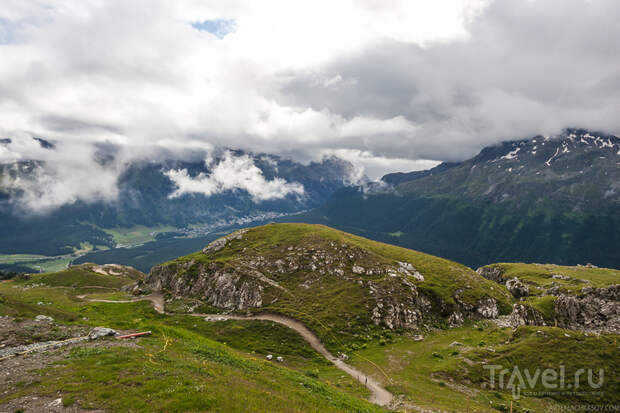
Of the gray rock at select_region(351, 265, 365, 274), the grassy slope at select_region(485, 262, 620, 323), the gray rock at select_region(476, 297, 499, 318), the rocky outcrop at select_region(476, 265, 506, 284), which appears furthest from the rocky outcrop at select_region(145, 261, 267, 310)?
the rocky outcrop at select_region(476, 265, 506, 284)

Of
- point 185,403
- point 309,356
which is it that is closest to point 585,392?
point 309,356

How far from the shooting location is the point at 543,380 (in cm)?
4103

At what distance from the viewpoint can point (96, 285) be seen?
131 m

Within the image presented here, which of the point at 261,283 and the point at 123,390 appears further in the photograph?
the point at 261,283

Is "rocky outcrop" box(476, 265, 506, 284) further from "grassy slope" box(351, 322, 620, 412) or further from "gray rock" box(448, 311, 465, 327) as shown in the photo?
"grassy slope" box(351, 322, 620, 412)

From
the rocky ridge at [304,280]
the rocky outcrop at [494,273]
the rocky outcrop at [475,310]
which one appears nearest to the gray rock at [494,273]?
the rocky outcrop at [494,273]

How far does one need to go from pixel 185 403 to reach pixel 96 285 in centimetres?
14773

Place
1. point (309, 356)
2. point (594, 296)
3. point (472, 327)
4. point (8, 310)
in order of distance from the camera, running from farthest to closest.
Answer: point (594, 296) → point (472, 327) → point (309, 356) → point (8, 310)

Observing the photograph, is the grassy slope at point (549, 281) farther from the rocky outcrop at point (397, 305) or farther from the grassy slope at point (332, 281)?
the rocky outcrop at point (397, 305)

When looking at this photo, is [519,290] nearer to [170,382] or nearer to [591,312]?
[591,312]

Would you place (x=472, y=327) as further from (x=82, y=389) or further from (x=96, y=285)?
(x=96, y=285)

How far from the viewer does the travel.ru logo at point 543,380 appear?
130 feet

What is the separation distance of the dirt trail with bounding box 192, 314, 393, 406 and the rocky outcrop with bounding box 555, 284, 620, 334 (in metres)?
56.9

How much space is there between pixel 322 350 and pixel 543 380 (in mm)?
36458
